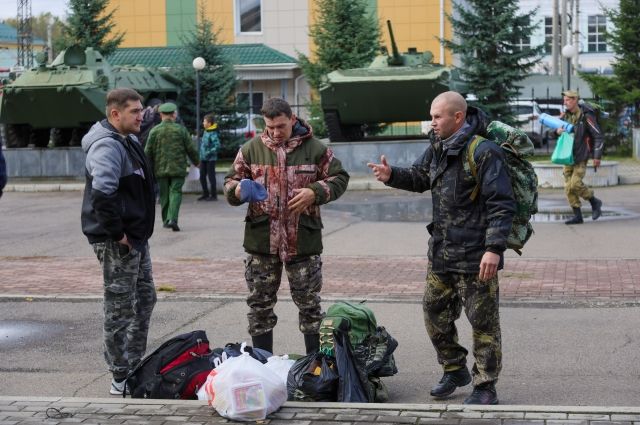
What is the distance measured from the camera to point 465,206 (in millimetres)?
6535

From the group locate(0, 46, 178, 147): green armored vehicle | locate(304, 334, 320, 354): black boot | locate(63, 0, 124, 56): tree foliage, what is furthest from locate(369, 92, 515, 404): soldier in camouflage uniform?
locate(63, 0, 124, 56): tree foliage

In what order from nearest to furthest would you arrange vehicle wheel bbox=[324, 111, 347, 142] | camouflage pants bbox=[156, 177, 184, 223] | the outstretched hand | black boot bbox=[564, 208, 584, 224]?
the outstretched hand → black boot bbox=[564, 208, 584, 224] → camouflage pants bbox=[156, 177, 184, 223] → vehicle wheel bbox=[324, 111, 347, 142]

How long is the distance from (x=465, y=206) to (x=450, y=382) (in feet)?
3.63

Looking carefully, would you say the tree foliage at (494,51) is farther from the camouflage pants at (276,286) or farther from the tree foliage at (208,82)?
the camouflage pants at (276,286)

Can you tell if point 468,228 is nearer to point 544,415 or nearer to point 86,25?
point 544,415

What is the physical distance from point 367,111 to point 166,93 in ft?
22.0

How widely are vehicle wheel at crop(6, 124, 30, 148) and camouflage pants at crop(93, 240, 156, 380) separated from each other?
21562 millimetres

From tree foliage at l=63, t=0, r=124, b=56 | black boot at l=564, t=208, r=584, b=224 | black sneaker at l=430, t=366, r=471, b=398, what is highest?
tree foliage at l=63, t=0, r=124, b=56

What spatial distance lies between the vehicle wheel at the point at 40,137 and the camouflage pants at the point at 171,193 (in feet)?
43.1

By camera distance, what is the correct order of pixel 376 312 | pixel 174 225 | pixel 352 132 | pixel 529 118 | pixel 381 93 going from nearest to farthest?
pixel 376 312
pixel 174 225
pixel 381 93
pixel 352 132
pixel 529 118

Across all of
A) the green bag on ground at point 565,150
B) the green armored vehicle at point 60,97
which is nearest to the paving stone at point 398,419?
the green bag on ground at point 565,150

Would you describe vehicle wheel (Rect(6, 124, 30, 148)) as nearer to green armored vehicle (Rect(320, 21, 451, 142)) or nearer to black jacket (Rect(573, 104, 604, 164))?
green armored vehicle (Rect(320, 21, 451, 142))

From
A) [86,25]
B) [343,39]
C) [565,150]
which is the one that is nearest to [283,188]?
[565,150]

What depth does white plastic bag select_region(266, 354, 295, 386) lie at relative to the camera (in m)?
6.77
